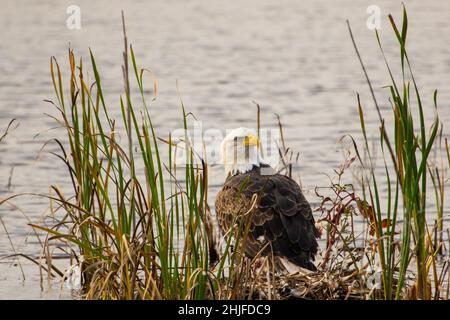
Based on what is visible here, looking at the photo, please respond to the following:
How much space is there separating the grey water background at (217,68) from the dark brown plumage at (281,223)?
1331 millimetres

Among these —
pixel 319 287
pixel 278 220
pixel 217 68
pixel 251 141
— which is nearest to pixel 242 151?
pixel 251 141

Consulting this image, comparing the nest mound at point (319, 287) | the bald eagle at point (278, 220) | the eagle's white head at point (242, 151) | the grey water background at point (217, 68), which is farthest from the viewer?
the grey water background at point (217, 68)

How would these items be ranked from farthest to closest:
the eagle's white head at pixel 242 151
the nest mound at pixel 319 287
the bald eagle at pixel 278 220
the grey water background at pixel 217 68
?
1. the grey water background at pixel 217 68
2. the eagle's white head at pixel 242 151
3. the bald eagle at pixel 278 220
4. the nest mound at pixel 319 287

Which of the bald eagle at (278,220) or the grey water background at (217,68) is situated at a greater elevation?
the grey water background at (217,68)

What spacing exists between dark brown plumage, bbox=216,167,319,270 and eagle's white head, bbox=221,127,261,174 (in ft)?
2.25

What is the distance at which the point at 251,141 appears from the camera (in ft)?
25.7

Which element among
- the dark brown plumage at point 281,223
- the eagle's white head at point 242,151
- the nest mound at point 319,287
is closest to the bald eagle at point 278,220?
the dark brown plumage at point 281,223

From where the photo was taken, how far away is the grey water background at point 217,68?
10512 mm

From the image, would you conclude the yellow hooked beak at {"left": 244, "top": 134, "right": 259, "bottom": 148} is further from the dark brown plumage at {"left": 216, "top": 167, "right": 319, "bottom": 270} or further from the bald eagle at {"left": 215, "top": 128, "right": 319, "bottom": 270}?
the dark brown plumage at {"left": 216, "top": 167, "right": 319, "bottom": 270}

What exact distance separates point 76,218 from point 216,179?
3.91m

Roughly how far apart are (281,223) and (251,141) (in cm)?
115

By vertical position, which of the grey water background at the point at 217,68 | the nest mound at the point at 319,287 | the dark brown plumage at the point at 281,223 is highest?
the grey water background at the point at 217,68

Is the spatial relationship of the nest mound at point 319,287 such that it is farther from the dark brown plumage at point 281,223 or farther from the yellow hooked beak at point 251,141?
the yellow hooked beak at point 251,141

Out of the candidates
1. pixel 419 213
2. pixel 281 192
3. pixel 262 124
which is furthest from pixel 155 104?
pixel 419 213
